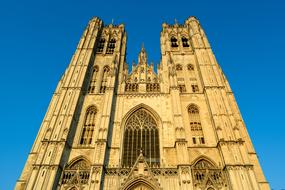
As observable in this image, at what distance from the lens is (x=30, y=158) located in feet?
69.5

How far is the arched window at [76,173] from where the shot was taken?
1922 cm

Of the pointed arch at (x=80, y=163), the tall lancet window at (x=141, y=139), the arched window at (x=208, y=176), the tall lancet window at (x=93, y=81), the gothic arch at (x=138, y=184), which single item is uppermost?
the tall lancet window at (x=93, y=81)

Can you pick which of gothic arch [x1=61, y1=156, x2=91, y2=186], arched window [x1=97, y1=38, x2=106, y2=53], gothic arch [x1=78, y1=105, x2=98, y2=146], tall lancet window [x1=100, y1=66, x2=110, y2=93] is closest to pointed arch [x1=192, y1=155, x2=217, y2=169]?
gothic arch [x1=61, y1=156, x2=91, y2=186]

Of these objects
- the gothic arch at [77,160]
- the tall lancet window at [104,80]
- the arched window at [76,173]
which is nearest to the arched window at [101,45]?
the tall lancet window at [104,80]

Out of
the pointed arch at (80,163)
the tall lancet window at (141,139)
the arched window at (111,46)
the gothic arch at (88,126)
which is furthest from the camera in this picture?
the arched window at (111,46)

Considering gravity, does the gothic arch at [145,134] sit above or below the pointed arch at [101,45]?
below

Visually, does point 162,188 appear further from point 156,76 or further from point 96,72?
point 96,72

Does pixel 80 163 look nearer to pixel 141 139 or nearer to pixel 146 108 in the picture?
pixel 141 139

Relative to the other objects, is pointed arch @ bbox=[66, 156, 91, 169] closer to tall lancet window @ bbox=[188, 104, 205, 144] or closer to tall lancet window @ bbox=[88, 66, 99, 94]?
tall lancet window @ bbox=[88, 66, 99, 94]

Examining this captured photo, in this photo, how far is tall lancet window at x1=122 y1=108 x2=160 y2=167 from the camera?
70.4ft

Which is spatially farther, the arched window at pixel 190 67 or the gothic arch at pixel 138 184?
the arched window at pixel 190 67

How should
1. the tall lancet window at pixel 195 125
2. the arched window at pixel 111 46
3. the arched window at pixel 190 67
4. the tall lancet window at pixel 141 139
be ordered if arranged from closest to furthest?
the tall lancet window at pixel 141 139
the tall lancet window at pixel 195 125
the arched window at pixel 190 67
the arched window at pixel 111 46

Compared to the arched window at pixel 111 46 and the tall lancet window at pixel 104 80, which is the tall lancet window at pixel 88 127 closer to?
the tall lancet window at pixel 104 80

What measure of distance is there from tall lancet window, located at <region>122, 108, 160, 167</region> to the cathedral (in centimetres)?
10
